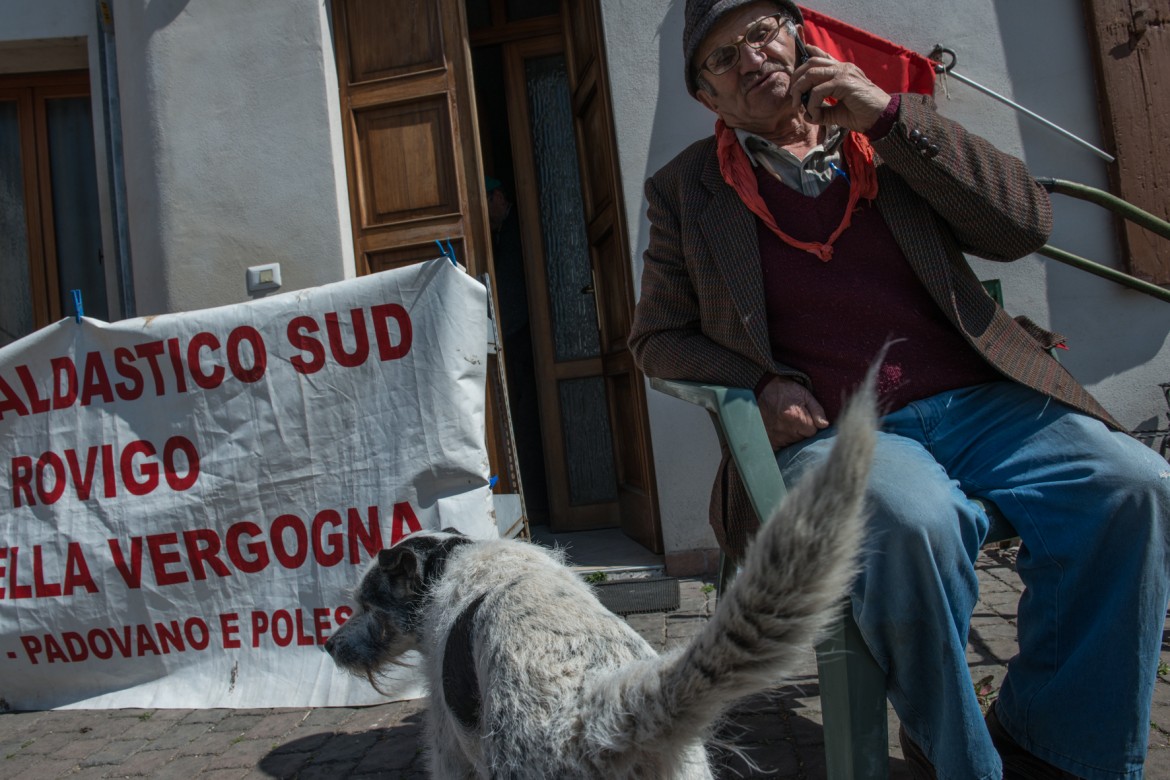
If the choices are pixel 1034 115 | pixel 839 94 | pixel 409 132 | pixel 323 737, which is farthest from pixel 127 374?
pixel 1034 115

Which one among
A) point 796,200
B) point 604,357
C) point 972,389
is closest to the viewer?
point 972,389

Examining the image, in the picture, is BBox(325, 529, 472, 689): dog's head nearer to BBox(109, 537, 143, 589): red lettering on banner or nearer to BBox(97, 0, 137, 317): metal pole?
BBox(109, 537, 143, 589): red lettering on banner

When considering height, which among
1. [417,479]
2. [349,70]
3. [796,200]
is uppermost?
[349,70]

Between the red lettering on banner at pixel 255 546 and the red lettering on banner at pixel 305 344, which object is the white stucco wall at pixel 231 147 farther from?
the red lettering on banner at pixel 255 546

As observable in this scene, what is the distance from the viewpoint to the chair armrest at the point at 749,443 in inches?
76.4

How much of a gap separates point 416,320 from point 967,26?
3.46m

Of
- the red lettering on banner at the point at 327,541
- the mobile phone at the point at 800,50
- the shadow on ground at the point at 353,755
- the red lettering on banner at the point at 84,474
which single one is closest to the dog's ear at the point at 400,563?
the shadow on ground at the point at 353,755

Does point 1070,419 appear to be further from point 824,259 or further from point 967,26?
point 967,26

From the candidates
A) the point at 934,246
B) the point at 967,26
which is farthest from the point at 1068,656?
the point at 967,26

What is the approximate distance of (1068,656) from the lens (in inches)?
70.2

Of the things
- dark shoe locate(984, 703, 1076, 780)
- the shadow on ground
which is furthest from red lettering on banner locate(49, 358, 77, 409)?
dark shoe locate(984, 703, 1076, 780)

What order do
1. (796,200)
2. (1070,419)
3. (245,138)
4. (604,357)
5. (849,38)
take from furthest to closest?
(604,357), (245,138), (849,38), (796,200), (1070,419)

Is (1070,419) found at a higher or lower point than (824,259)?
lower

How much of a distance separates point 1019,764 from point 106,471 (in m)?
3.80
